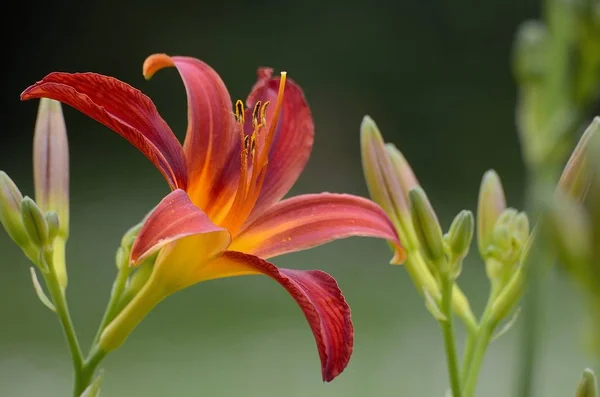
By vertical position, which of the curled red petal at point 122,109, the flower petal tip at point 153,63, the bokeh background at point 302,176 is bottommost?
the bokeh background at point 302,176

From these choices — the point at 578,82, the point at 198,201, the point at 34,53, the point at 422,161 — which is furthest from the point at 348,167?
the point at 578,82

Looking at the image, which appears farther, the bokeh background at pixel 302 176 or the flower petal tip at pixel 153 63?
the bokeh background at pixel 302 176

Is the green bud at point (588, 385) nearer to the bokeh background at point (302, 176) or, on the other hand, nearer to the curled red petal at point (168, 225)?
the curled red petal at point (168, 225)

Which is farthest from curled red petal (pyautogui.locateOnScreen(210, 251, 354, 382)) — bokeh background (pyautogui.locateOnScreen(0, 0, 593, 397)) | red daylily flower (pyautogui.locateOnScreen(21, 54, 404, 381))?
bokeh background (pyautogui.locateOnScreen(0, 0, 593, 397))

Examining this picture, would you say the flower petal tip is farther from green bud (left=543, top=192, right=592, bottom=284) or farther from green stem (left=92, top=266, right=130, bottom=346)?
green bud (left=543, top=192, right=592, bottom=284)

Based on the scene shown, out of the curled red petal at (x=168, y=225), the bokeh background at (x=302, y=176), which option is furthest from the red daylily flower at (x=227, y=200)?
the bokeh background at (x=302, y=176)

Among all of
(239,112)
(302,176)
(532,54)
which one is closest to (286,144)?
(239,112)
